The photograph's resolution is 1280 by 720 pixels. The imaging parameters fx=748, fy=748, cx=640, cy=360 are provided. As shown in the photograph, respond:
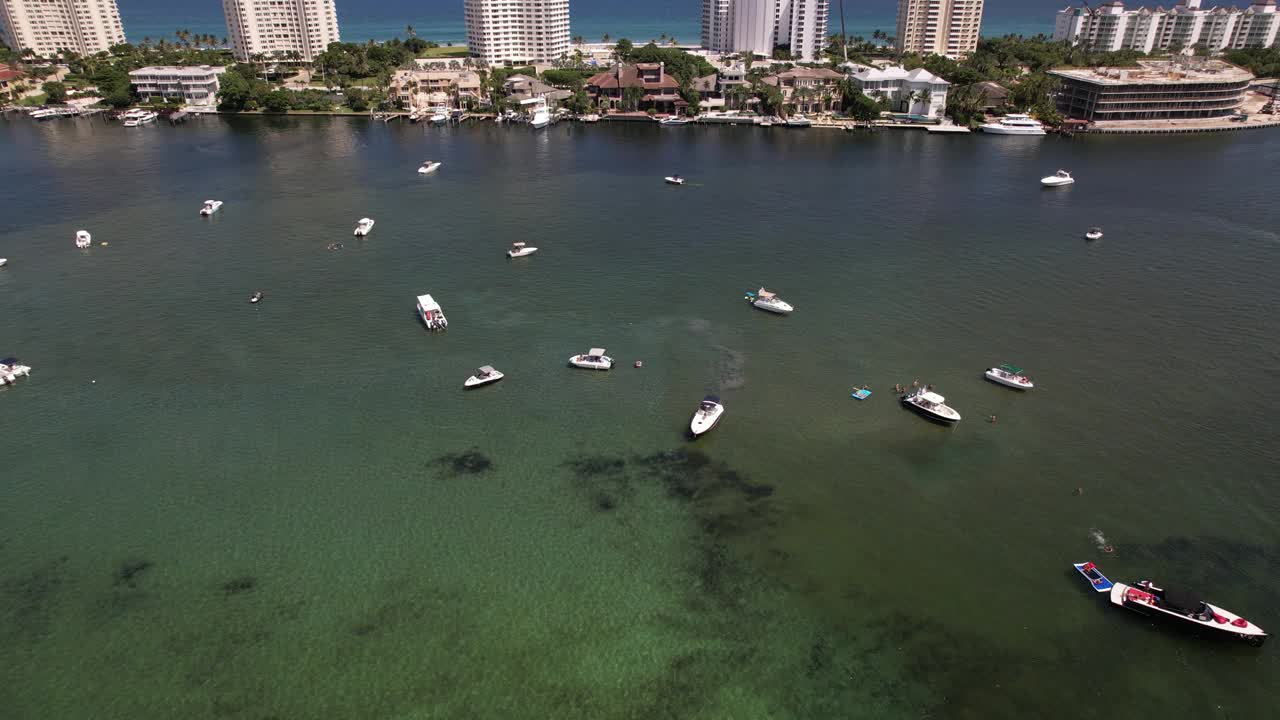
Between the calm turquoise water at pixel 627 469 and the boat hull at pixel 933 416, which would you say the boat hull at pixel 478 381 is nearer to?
the calm turquoise water at pixel 627 469

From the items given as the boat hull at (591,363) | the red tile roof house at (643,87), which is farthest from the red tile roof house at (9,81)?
the boat hull at (591,363)

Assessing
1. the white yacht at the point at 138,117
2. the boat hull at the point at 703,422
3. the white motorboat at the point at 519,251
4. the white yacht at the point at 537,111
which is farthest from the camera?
the white yacht at the point at 537,111

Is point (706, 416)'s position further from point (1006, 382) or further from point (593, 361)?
point (1006, 382)

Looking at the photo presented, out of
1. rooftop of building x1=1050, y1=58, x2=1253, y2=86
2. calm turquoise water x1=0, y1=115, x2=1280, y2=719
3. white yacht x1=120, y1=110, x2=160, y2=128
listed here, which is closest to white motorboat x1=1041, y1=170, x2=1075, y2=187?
calm turquoise water x1=0, y1=115, x2=1280, y2=719

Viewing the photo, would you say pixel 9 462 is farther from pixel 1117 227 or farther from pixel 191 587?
pixel 1117 227

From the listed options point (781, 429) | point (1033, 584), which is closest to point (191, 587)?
point (781, 429)

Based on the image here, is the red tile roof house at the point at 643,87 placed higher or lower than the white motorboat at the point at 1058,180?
higher
